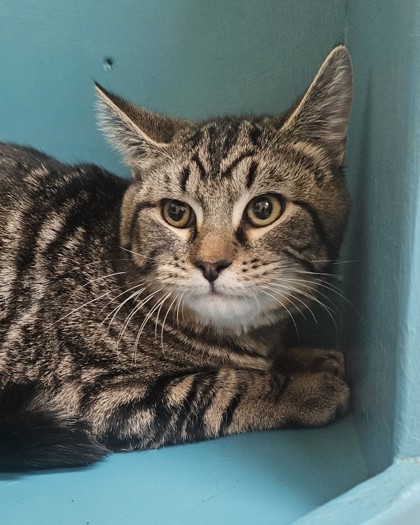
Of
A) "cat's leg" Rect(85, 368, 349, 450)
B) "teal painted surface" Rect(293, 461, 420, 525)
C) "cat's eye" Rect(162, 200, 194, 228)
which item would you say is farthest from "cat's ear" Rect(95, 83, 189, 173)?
"teal painted surface" Rect(293, 461, 420, 525)

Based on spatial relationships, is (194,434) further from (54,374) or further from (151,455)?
(54,374)

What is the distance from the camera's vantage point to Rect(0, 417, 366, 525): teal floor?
894mm

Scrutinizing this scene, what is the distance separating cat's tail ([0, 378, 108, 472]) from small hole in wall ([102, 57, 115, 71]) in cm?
96

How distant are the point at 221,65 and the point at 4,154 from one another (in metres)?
0.61

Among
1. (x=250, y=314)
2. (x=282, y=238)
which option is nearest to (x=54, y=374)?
(x=250, y=314)

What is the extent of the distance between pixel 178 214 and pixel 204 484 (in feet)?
1.62

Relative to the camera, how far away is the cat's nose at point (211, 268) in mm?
1000

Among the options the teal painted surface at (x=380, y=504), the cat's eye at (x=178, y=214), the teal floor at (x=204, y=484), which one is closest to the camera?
the teal painted surface at (x=380, y=504)

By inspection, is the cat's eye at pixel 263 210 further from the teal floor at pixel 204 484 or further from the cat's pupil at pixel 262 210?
the teal floor at pixel 204 484

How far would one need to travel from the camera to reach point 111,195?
4.47 feet

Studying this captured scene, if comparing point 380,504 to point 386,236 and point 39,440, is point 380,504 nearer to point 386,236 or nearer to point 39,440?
point 386,236

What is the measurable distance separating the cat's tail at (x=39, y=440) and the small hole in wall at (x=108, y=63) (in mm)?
957

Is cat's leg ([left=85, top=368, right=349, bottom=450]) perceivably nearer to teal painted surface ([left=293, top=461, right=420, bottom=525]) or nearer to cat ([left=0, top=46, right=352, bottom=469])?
cat ([left=0, top=46, right=352, bottom=469])

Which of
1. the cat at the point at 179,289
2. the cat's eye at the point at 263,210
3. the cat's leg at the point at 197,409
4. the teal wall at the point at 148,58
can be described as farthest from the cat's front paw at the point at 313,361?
the teal wall at the point at 148,58
